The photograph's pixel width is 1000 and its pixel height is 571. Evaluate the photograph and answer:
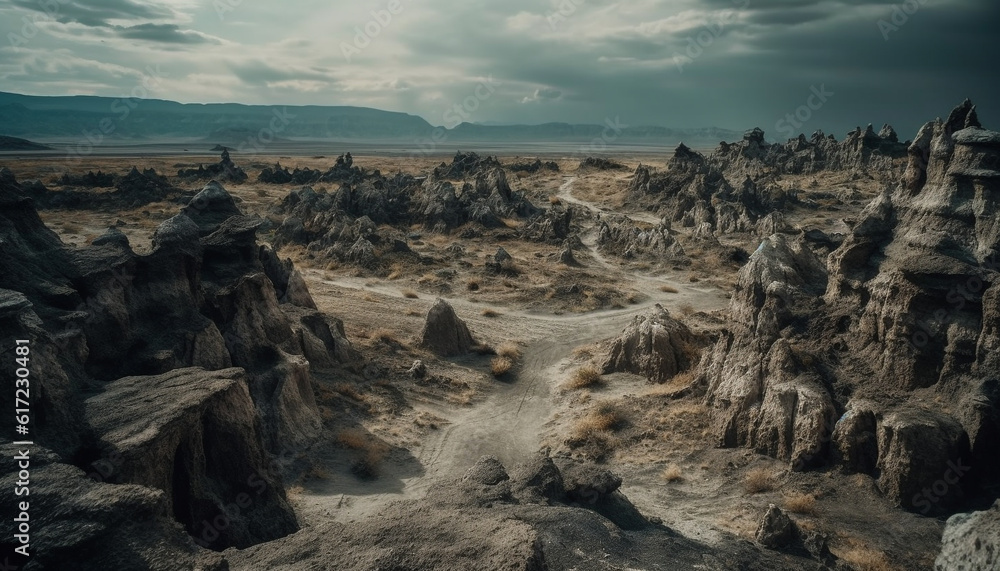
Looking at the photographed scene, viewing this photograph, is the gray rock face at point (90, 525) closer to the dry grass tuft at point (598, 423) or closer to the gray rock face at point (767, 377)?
the dry grass tuft at point (598, 423)

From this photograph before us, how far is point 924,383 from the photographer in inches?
699

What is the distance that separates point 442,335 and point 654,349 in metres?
10.2

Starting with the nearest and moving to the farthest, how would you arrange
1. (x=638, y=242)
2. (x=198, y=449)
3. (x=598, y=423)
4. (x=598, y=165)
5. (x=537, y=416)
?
(x=198, y=449)
(x=598, y=423)
(x=537, y=416)
(x=638, y=242)
(x=598, y=165)

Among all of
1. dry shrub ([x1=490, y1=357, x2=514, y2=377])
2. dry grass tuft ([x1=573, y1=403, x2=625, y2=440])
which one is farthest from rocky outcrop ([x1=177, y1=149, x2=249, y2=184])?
dry grass tuft ([x1=573, y1=403, x2=625, y2=440])

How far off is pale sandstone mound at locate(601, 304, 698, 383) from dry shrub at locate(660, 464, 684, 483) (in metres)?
6.50

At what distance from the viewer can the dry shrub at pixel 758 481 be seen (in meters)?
17.7

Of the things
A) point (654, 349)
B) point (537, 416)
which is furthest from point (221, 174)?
point (654, 349)

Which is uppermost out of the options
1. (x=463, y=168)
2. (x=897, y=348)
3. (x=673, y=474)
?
(x=463, y=168)

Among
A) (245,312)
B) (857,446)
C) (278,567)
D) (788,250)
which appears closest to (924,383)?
(857,446)

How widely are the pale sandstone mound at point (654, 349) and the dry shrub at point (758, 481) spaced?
7599 mm

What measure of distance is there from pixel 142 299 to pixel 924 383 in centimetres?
2237

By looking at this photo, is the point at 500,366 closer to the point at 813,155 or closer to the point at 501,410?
the point at 501,410

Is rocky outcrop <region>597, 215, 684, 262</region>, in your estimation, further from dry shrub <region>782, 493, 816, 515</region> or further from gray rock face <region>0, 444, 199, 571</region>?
gray rock face <region>0, 444, 199, 571</region>

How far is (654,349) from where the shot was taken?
2636 centimetres
